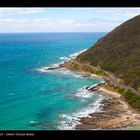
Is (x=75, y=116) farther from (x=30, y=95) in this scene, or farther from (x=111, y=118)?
(x=30, y=95)

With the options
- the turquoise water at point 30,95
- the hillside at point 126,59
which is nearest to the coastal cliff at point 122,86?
the hillside at point 126,59

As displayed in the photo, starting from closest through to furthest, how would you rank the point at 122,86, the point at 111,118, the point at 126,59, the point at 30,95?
the point at 30,95 → the point at 111,118 → the point at 126,59 → the point at 122,86

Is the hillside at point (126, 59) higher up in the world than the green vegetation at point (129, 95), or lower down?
higher up

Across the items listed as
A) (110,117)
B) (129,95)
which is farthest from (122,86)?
(110,117)

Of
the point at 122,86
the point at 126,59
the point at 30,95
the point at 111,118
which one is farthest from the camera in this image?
the point at 122,86

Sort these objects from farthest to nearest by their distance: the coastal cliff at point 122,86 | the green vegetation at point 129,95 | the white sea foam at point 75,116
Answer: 1. the green vegetation at point 129,95
2. the coastal cliff at point 122,86
3. the white sea foam at point 75,116

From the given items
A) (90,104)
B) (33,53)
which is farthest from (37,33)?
(90,104)

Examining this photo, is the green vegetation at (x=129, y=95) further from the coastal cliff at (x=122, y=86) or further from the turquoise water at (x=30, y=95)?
the turquoise water at (x=30, y=95)
